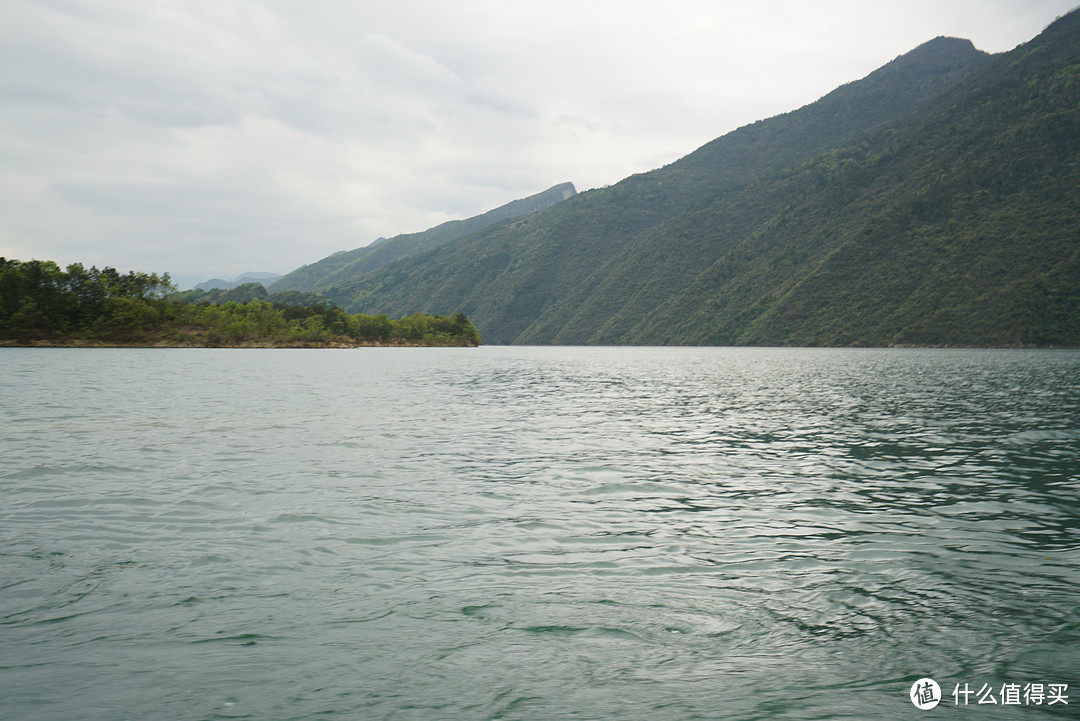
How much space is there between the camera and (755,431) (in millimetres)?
28516

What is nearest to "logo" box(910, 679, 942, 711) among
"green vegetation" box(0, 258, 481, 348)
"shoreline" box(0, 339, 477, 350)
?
"green vegetation" box(0, 258, 481, 348)

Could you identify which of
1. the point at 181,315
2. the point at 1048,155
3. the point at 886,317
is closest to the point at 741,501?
the point at 181,315

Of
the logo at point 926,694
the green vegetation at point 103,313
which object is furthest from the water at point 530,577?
the green vegetation at point 103,313

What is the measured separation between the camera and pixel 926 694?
21.1 feet

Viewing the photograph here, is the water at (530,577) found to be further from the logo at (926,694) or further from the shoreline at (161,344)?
the shoreline at (161,344)

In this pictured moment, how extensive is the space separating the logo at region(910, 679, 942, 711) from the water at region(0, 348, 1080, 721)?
0.11 m

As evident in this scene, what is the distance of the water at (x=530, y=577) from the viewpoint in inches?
254

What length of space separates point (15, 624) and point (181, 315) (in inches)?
6902

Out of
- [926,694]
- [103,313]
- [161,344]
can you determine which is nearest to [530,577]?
[926,694]

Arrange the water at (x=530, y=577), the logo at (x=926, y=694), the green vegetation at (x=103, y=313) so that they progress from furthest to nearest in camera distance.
→ 1. the green vegetation at (x=103, y=313)
2. the water at (x=530, y=577)
3. the logo at (x=926, y=694)

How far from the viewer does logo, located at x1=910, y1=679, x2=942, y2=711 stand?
6220 millimetres

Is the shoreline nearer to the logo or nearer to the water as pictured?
the water

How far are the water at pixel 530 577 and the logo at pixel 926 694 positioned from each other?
11 centimetres

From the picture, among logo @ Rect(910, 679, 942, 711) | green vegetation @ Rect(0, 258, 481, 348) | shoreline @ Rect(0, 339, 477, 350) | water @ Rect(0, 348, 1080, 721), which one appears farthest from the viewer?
shoreline @ Rect(0, 339, 477, 350)
